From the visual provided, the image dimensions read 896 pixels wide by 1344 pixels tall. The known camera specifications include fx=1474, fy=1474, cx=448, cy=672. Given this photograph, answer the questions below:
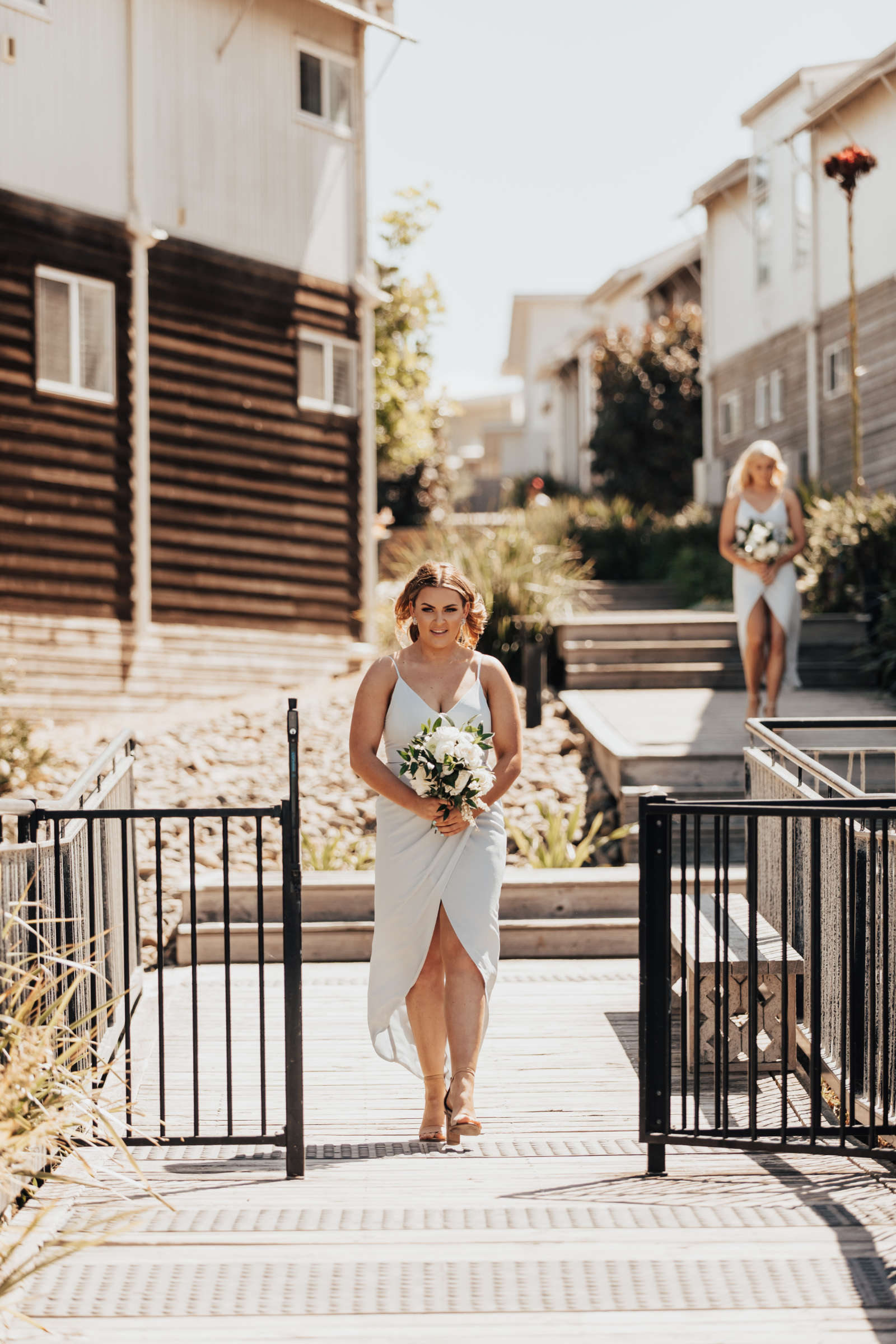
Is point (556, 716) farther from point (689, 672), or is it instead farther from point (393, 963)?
point (393, 963)

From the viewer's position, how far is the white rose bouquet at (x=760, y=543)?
9461 millimetres

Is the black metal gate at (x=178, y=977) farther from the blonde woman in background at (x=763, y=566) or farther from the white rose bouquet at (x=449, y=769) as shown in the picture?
the blonde woman in background at (x=763, y=566)

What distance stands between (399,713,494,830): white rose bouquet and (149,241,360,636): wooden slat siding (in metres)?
10.4

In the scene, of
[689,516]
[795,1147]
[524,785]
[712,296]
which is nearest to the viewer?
[795,1147]

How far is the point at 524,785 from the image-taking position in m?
9.91

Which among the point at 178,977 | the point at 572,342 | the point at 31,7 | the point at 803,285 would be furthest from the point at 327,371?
the point at 572,342

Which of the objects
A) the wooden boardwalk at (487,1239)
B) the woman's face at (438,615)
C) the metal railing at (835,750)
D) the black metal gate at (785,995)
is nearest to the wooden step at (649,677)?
the metal railing at (835,750)

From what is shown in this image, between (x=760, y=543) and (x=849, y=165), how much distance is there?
24.5ft

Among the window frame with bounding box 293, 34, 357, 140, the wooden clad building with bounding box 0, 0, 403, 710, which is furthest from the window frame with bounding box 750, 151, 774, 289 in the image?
the window frame with bounding box 293, 34, 357, 140

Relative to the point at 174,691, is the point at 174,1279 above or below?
below

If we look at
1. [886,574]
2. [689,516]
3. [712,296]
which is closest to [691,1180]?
[886,574]

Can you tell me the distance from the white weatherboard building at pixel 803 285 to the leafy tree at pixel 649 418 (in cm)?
325

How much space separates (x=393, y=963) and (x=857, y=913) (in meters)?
1.52

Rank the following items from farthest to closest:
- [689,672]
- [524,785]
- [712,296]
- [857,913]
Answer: [712,296] < [689,672] < [524,785] < [857,913]
